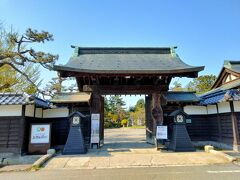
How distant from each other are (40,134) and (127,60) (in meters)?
7.13

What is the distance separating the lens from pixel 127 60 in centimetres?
1374

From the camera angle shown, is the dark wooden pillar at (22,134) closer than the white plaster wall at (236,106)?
Yes

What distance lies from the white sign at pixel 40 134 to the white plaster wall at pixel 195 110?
8.84 meters

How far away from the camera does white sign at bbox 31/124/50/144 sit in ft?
35.3

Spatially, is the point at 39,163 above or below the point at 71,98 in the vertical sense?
below

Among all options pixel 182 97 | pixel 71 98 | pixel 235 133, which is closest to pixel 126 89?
pixel 71 98

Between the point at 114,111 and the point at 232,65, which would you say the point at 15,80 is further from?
the point at 114,111

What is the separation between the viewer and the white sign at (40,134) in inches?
424

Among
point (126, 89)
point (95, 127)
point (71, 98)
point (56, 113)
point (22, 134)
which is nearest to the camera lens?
point (22, 134)

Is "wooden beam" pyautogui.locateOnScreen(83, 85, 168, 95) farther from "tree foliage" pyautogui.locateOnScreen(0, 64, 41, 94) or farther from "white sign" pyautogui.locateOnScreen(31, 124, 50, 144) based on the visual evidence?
"tree foliage" pyautogui.locateOnScreen(0, 64, 41, 94)

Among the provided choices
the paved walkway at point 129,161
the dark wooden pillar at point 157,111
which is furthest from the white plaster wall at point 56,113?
the dark wooden pillar at point 157,111

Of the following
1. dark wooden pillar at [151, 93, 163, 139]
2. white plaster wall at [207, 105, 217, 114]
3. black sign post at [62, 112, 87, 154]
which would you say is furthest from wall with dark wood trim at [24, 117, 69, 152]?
white plaster wall at [207, 105, 217, 114]

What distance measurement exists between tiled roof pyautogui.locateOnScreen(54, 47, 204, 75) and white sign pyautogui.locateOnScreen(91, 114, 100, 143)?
9.16 feet

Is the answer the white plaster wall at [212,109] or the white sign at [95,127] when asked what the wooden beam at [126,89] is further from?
the white plaster wall at [212,109]
